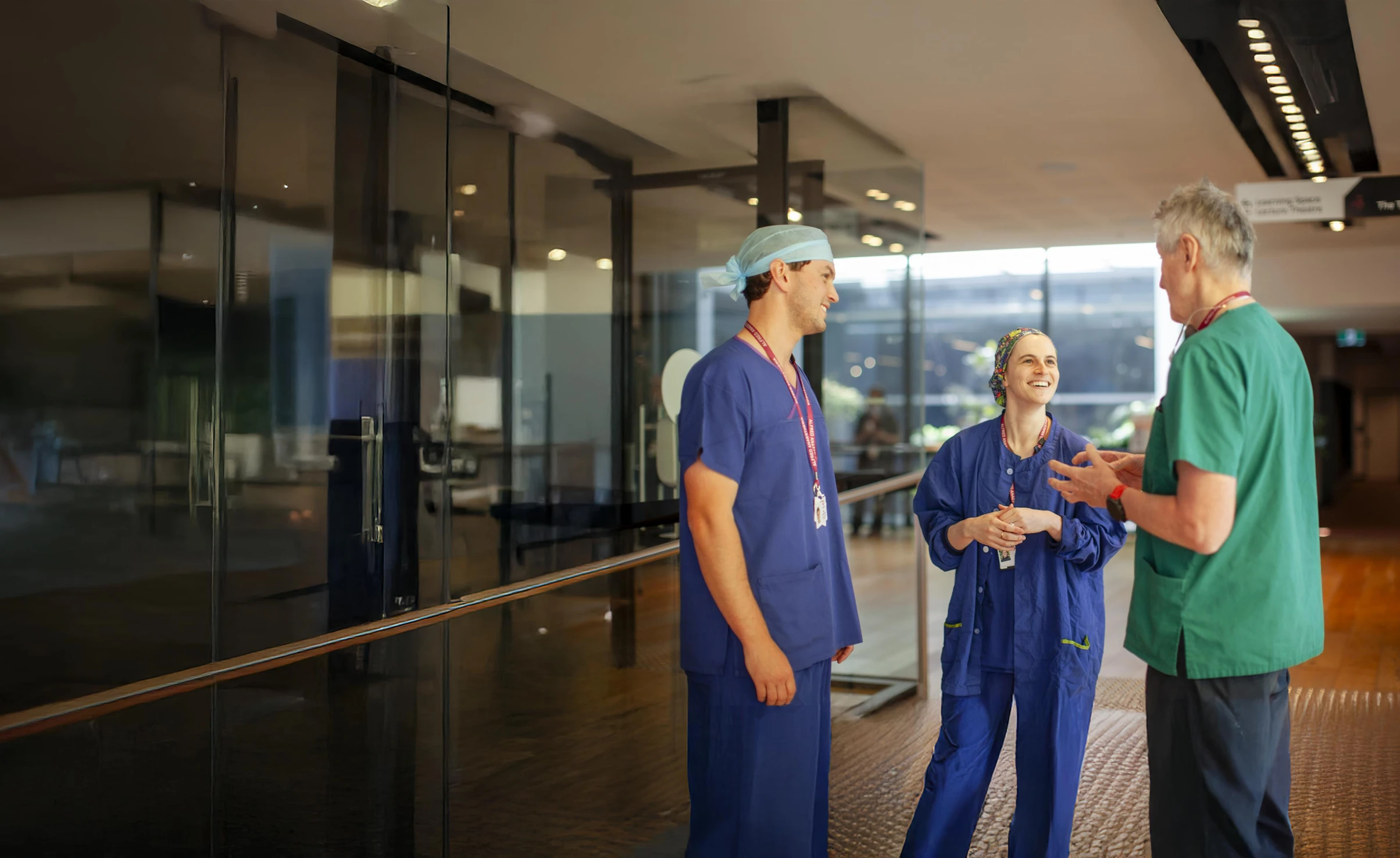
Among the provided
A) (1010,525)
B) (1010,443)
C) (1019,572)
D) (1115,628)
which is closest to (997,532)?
(1010,525)

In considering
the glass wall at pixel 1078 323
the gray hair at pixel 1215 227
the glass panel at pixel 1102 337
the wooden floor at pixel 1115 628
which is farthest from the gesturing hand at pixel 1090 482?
the glass panel at pixel 1102 337

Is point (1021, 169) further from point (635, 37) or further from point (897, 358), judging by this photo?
point (635, 37)

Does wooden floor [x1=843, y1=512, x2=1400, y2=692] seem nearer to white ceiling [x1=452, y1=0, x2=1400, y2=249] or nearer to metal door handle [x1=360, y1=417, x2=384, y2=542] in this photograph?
white ceiling [x1=452, y1=0, x2=1400, y2=249]

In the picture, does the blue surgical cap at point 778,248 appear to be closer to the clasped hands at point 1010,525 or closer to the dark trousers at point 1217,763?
the clasped hands at point 1010,525

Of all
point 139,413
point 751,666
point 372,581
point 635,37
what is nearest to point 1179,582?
point 751,666

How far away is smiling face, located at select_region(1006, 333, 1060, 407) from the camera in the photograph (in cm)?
283

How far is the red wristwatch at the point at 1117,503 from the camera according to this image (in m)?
2.11

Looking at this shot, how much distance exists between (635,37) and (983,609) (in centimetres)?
245

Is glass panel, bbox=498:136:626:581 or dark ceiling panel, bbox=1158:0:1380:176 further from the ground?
dark ceiling panel, bbox=1158:0:1380:176

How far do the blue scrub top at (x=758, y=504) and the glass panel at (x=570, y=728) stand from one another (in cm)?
56

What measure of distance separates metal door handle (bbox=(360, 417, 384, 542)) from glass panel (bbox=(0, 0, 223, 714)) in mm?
343

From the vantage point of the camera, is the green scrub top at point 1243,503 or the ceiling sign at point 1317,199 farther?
the ceiling sign at point 1317,199

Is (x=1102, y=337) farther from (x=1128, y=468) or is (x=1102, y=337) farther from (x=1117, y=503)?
(x=1117, y=503)

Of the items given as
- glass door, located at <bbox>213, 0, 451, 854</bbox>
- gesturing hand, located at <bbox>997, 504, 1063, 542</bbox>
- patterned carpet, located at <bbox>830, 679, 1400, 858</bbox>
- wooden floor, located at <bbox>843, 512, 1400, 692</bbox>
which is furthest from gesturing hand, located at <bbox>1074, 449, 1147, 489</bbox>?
wooden floor, located at <bbox>843, 512, 1400, 692</bbox>
